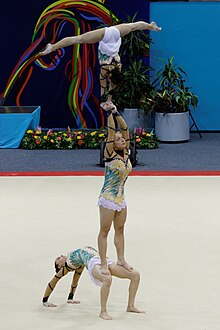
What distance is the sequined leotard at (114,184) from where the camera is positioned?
29.4 ft

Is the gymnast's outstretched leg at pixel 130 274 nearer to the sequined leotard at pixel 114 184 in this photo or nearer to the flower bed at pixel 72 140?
the sequined leotard at pixel 114 184

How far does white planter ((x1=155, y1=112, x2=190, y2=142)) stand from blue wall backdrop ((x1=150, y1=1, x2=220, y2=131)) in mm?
1184

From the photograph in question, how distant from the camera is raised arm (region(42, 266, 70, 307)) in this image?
9477mm

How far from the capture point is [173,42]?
1981 centimetres


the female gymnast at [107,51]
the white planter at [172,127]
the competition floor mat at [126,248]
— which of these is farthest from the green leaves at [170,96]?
the female gymnast at [107,51]

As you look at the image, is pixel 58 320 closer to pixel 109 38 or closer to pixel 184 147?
pixel 109 38

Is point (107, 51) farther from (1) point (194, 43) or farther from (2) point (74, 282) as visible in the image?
(1) point (194, 43)

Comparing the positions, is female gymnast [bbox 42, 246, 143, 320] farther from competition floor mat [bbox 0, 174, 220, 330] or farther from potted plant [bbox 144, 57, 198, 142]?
potted plant [bbox 144, 57, 198, 142]

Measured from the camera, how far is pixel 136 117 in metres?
19.0

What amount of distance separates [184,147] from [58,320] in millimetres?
9884

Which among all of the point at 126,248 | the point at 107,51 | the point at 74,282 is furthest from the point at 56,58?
the point at 107,51

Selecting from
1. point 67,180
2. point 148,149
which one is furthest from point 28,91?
point 67,180

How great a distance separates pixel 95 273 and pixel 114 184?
2.86ft

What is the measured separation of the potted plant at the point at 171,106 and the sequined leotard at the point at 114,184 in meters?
9.76
